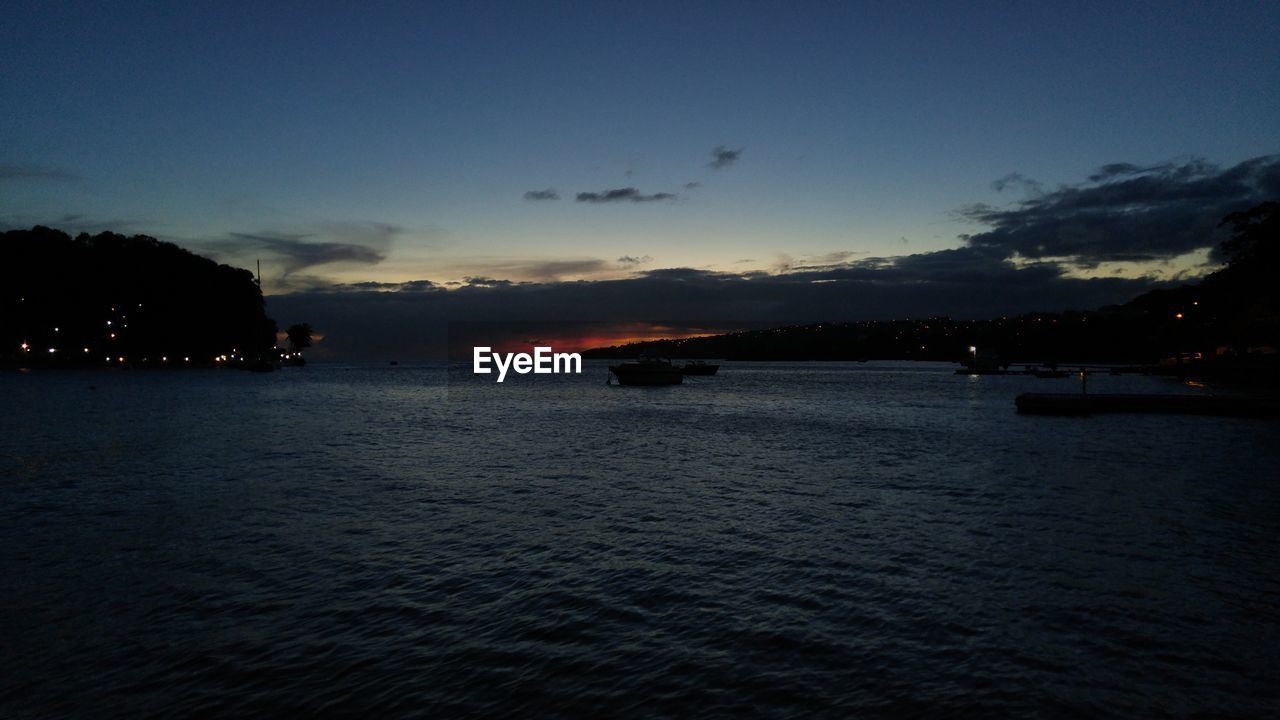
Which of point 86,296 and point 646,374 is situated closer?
point 646,374

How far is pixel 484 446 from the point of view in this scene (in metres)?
40.6

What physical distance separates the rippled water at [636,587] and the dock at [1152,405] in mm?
29730

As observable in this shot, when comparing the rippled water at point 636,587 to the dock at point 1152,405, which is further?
the dock at point 1152,405

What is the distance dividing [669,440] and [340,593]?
1234 inches

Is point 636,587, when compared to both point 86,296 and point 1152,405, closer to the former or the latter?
point 1152,405

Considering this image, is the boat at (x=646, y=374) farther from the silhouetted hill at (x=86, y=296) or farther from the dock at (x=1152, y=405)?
the silhouetted hill at (x=86, y=296)

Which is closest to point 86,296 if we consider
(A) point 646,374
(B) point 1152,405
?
(A) point 646,374

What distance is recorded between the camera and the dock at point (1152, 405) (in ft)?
185

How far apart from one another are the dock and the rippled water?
97.5ft

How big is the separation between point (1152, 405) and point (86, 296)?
725 feet

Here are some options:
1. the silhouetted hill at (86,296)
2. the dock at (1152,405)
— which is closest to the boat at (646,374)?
the dock at (1152,405)

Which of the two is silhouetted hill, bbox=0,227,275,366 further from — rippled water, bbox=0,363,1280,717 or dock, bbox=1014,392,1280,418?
dock, bbox=1014,392,1280,418

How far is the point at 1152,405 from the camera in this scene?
6078 centimetres

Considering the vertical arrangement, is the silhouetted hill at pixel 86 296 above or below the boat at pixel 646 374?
above
